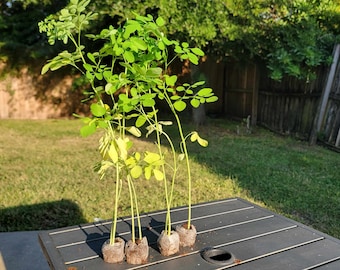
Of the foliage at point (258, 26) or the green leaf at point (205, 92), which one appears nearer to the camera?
the green leaf at point (205, 92)

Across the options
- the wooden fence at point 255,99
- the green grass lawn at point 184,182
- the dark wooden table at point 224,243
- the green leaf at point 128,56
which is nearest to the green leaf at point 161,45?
the green leaf at point 128,56

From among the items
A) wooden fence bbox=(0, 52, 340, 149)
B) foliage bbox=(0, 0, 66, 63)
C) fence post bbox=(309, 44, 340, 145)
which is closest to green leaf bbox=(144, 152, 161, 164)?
wooden fence bbox=(0, 52, 340, 149)

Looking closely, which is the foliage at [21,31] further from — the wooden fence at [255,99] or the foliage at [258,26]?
the foliage at [258,26]

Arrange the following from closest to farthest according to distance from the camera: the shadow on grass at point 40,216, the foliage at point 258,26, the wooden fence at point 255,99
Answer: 1. the shadow on grass at point 40,216
2. the foliage at point 258,26
3. the wooden fence at point 255,99

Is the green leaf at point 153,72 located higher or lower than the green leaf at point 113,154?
higher

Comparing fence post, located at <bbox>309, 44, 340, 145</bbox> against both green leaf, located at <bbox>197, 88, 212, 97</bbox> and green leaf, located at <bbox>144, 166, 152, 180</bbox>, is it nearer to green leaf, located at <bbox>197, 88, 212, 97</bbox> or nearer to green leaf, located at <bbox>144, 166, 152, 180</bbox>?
green leaf, located at <bbox>197, 88, 212, 97</bbox>

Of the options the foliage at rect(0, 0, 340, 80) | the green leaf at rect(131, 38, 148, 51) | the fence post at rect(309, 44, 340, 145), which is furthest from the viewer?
the fence post at rect(309, 44, 340, 145)

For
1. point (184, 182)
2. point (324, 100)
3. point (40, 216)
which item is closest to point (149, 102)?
point (40, 216)

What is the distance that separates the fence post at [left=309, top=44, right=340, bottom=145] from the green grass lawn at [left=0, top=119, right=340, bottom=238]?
0.23m

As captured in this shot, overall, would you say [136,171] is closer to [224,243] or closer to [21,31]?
[224,243]

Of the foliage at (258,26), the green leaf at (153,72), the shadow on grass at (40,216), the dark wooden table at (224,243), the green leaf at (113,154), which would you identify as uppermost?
the foliage at (258,26)

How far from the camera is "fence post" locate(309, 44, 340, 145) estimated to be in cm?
548

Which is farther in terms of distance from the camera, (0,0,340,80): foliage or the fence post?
the fence post

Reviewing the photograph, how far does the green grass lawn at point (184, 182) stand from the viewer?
3.05m
